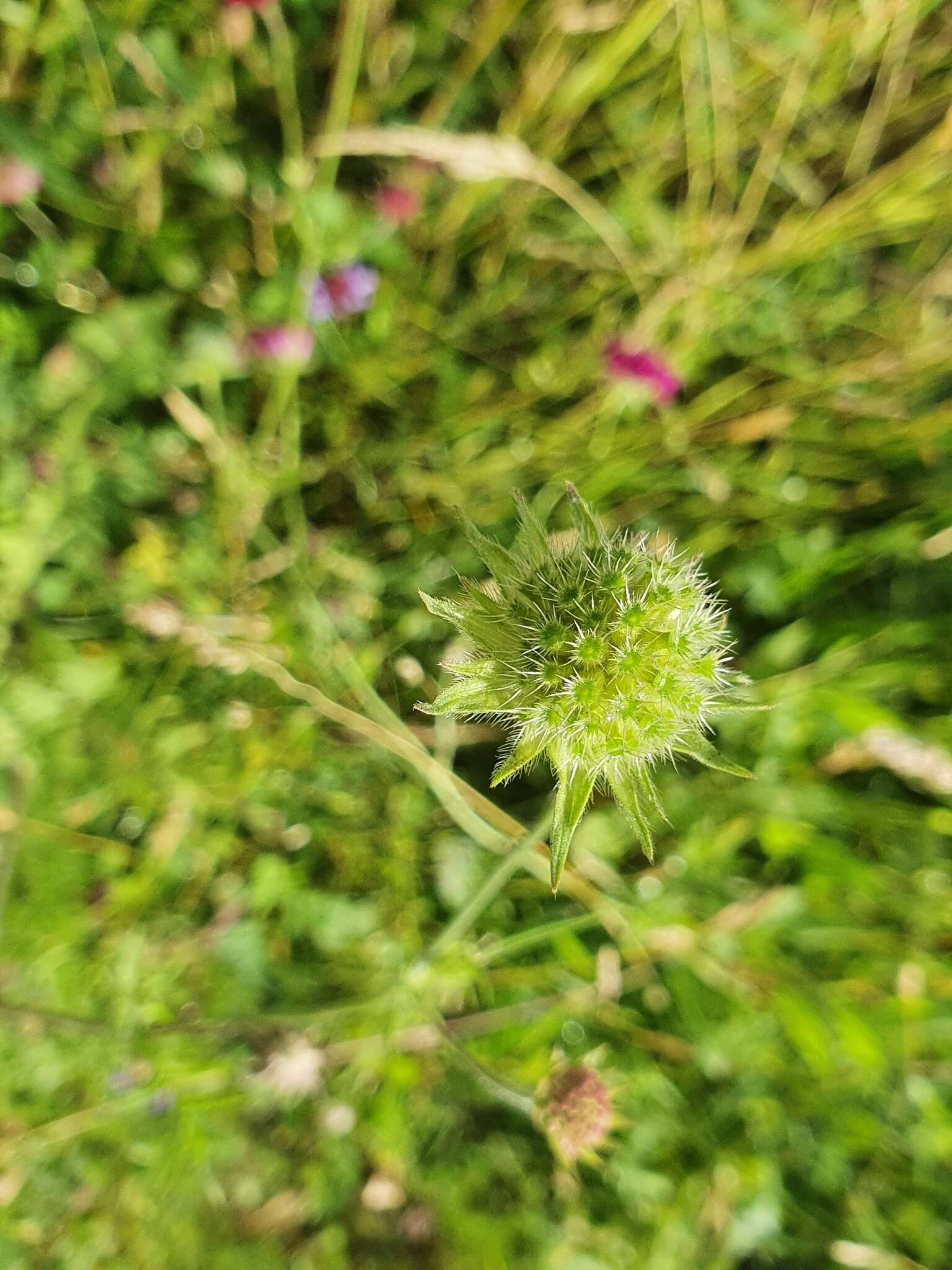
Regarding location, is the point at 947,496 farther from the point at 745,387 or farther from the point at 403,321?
the point at 403,321

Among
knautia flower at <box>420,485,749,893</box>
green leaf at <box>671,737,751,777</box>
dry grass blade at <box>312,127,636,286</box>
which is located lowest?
green leaf at <box>671,737,751,777</box>

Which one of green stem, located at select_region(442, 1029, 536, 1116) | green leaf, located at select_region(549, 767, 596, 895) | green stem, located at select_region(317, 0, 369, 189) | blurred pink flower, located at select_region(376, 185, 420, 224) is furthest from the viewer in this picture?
blurred pink flower, located at select_region(376, 185, 420, 224)

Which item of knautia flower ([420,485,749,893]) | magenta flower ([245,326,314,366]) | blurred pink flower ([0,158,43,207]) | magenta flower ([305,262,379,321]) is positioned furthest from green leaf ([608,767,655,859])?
blurred pink flower ([0,158,43,207])

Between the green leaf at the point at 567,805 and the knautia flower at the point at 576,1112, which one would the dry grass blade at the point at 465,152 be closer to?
the green leaf at the point at 567,805

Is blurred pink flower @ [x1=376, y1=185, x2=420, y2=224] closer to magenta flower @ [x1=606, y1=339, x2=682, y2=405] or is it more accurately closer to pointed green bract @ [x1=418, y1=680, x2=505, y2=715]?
magenta flower @ [x1=606, y1=339, x2=682, y2=405]

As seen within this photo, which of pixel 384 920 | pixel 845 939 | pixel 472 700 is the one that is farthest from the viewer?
pixel 384 920

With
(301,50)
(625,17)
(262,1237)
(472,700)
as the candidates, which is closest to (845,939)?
(472,700)
